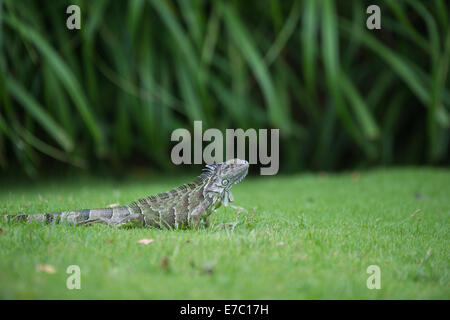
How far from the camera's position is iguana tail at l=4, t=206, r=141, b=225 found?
339 centimetres

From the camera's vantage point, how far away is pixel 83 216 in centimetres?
347

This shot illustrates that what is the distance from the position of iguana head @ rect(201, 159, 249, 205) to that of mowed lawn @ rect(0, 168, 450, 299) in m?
0.26

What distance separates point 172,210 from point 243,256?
918 millimetres

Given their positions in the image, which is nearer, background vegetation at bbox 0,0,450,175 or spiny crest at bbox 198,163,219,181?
spiny crest at bbox 198,163,219,181

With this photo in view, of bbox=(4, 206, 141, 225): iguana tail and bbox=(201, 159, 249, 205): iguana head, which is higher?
bbox=(201, 159, 249, 205): iguana head

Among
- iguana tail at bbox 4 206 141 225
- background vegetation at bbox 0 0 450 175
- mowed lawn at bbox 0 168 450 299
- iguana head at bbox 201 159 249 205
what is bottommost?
mowed lawn at bbox 0 168 450 299

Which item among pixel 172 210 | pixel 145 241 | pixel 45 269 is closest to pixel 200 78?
pixel 172 210

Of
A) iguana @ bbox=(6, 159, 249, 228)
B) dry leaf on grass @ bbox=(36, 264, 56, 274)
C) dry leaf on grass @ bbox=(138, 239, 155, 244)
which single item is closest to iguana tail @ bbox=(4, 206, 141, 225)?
iguana @ bbox=(6, 159, 249, 228)

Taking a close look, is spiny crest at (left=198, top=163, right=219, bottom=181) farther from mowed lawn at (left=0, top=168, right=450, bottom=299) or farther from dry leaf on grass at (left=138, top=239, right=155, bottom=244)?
dry leaf on grass at (left=138, top=239, right=155, bottom=244)

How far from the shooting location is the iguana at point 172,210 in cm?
345

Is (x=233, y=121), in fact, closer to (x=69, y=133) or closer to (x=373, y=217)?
(x=69, y=133)

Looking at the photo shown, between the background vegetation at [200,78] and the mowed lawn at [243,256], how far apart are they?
7.43 ft

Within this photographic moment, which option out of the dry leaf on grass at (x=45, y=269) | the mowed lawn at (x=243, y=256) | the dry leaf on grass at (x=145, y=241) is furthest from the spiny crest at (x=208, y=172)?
the dry leaf on grass at (x=45, y=269)

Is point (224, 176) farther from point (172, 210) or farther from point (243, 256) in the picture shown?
point (243, 256)
